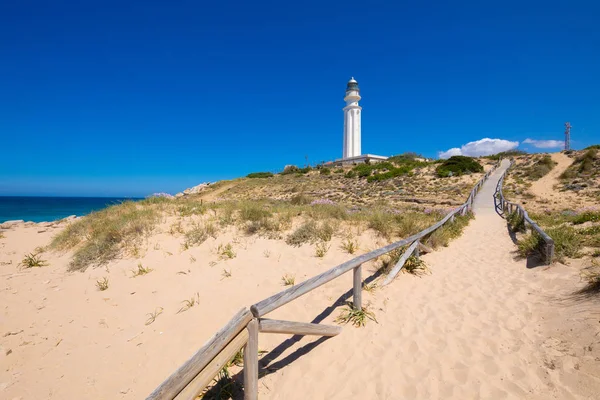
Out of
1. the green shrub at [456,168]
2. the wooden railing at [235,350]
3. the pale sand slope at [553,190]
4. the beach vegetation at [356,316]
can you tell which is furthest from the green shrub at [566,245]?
the green shrub at [456,168]

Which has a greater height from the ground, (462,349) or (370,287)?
(370,287)

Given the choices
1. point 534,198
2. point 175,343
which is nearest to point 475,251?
point 175,343

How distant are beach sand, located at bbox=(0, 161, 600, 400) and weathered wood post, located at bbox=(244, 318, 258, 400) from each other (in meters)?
0.55

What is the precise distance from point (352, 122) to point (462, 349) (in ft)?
177

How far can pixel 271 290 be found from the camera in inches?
229

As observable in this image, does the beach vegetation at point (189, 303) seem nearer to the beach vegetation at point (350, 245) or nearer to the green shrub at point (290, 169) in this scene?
the beach vegetation at point (350, 245)

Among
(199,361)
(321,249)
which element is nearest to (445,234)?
(321,249)

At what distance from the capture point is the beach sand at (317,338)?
3260mm

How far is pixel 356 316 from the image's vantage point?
4.59m

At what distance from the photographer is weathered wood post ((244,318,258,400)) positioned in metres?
2.75

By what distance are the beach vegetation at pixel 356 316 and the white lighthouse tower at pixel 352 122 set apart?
165 ft

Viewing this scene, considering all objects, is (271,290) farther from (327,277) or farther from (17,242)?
(17,242)

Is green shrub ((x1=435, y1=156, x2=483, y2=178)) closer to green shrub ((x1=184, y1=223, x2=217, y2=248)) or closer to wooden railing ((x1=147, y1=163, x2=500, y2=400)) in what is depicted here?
green shrub ((x1=184, y1=223, x2=217, y2=248))

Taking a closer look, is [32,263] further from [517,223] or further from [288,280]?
[517,223]
